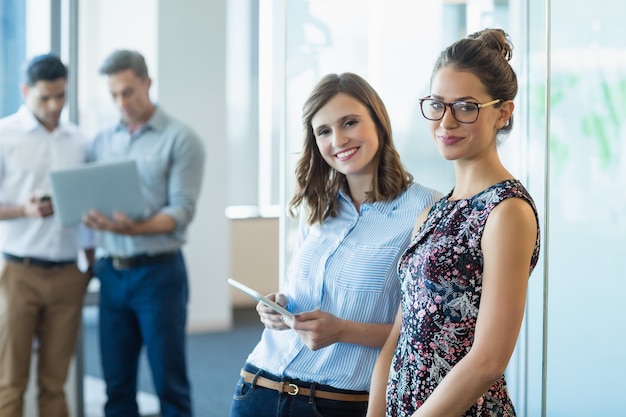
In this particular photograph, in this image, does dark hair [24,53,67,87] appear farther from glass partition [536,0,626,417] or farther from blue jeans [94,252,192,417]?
glass partition [536,0,626,417]

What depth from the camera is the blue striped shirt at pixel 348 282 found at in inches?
74.4

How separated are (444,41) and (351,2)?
329mm

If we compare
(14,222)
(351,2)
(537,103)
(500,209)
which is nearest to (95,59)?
(14,222)

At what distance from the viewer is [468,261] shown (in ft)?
4.84

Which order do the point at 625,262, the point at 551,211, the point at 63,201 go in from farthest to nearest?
the point at 63,201 < the point at 551,211 < the point at 625,262

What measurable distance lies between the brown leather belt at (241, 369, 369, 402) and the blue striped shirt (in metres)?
0.02

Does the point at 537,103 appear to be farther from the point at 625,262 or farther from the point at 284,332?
the point at 284,332

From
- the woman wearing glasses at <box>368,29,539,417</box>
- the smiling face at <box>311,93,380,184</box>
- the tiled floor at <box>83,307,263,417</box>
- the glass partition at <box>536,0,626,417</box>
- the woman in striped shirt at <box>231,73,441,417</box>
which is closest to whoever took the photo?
the woman wearing glasses at <box>368,29,539,417</box>

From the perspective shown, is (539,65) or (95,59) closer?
(539,65)

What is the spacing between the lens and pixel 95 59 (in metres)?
6.56

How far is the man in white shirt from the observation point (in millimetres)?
3646

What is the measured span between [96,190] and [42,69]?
60cm

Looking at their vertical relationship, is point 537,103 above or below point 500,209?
above

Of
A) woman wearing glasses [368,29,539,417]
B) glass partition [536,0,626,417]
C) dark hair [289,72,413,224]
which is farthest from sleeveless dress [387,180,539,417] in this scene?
glass partition [536,0,626,417]
